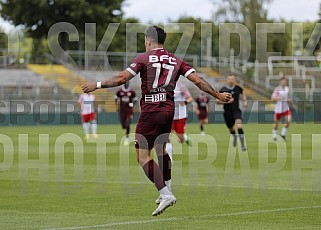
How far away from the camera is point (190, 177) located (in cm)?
1598

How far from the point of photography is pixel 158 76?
1056 cm

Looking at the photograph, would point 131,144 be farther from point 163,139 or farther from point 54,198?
A: point 163,139

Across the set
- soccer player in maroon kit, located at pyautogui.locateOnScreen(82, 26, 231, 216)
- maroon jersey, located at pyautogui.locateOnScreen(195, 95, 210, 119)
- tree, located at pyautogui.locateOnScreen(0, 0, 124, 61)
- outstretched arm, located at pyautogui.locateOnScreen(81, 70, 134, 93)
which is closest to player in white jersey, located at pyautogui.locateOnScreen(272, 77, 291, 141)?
maroon jersey, located at pyautogui.locateOnScreen(195, 95, 210, 119)

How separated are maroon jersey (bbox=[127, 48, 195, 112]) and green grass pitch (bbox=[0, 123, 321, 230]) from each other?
149cm

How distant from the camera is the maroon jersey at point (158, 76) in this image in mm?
10523

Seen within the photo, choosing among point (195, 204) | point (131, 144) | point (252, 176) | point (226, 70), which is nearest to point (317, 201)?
point (195, 204)

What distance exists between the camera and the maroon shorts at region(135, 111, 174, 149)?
10.6 metres

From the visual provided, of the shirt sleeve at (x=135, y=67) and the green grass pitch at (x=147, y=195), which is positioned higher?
the shirt sleeve at (x=135, y=67)

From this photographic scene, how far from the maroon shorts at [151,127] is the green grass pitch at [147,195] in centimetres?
98

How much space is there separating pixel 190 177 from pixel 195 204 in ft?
13.4

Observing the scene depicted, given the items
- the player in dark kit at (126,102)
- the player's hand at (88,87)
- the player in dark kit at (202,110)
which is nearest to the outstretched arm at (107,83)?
the player's hand at (88,87)

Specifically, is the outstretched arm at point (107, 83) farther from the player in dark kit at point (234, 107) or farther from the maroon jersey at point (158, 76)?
the player in dark kit at point (234, 107)

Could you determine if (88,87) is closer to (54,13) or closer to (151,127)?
(151,127)

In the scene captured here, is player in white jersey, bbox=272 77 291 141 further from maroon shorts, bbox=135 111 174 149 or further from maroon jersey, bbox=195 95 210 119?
maroon shorts, bbox=135 111 174 149
